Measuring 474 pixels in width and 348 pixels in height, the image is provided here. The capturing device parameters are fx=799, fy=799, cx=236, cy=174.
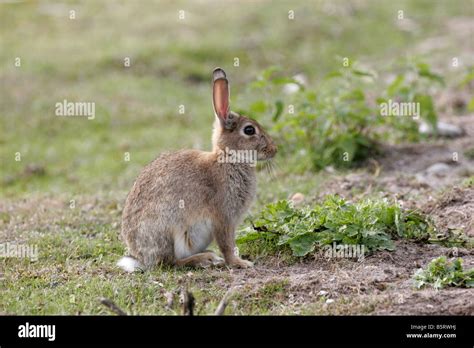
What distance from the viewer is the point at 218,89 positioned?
7141 mm

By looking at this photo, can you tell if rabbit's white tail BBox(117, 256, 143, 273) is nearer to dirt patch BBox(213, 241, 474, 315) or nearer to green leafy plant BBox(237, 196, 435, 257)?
dirt patch BBox(213, 241, 474, 315)

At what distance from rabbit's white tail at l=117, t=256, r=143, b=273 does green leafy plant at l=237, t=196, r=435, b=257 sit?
0.99m

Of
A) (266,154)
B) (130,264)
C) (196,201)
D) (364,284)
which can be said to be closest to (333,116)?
(266,154)

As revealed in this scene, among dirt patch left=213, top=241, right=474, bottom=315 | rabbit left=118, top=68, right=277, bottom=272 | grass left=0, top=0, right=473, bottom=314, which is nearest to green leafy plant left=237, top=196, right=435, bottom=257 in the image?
dirt patch left=213, top=241, right=474, bottom=315

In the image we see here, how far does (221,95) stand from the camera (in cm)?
720

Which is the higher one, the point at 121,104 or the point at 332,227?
the point at 121,104

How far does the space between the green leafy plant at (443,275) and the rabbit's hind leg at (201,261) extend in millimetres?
1781

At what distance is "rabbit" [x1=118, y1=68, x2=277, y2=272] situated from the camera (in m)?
6.96

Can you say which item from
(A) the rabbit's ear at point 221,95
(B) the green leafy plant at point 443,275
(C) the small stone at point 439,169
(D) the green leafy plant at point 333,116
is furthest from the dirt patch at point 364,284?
(D) the green leafy plant at point 333,116

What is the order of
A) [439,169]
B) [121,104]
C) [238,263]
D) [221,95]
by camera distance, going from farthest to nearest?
[121,104], [439,169], [221,95], [238,263]

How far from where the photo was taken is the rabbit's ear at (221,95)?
23.3ft

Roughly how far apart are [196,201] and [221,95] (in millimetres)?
993

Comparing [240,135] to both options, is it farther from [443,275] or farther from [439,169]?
[439,169]

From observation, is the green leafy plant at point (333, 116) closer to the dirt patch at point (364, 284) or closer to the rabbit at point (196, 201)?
the rabbit at point (196, 201)
